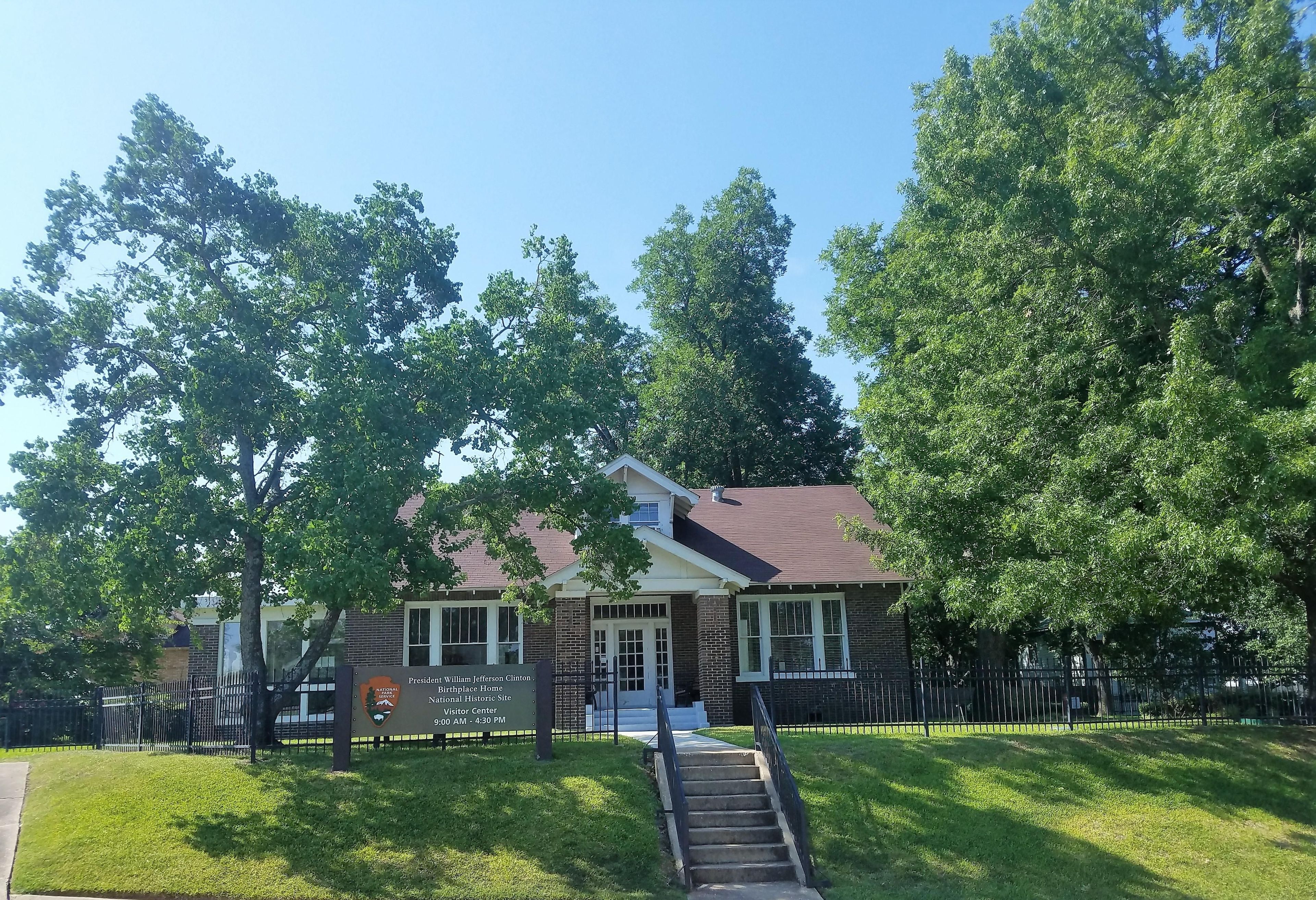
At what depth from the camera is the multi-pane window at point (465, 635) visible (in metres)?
23.7

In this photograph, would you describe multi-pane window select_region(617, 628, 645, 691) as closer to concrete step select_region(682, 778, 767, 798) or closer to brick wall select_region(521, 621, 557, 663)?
brick wall select_region(521, 621, 557, 663)

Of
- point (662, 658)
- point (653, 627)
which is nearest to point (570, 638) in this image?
point (653, 627)

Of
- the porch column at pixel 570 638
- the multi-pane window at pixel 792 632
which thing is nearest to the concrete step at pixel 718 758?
the porch column at pixel 570 638

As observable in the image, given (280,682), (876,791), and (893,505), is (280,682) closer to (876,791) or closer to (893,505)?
(876,791)

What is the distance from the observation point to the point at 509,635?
23.8 m

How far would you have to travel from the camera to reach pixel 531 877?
11695 mm

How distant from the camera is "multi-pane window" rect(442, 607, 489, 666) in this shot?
23.7 meters

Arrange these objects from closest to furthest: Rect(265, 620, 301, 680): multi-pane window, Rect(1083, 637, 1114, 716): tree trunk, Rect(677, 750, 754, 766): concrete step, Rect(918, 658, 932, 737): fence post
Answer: Rect(677, 750, 754, 766): concrete step
Rect(918, 658, 932, 737): fence post
Rect(1083, 637, 1114, 716): tree trunk
Rect(265, 620, 301, 680): multi-pane window

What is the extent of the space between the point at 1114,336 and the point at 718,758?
33.0 feet

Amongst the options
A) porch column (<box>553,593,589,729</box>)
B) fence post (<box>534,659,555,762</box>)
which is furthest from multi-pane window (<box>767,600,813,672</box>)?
fence post (<box>534,659,555,762</box>)

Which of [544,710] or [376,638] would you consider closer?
[544,710]

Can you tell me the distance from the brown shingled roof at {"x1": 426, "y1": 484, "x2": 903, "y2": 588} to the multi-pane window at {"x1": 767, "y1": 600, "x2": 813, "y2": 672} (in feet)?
3.00

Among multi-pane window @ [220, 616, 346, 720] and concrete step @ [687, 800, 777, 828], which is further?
multi-pane window @ [220, 616, 346, 720]

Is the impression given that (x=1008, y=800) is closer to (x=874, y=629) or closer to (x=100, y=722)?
(x=874, y=629)
